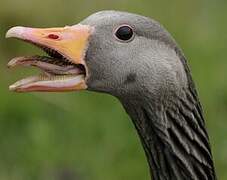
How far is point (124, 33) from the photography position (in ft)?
17.4

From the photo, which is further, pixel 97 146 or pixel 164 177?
pixel 97 146

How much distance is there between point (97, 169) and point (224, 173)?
1.03m

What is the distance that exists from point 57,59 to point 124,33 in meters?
0.42

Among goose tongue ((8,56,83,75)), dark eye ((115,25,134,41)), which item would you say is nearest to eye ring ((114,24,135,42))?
dark eye ((115,25,134,41))

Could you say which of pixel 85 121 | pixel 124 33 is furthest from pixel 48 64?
pixel 85 121

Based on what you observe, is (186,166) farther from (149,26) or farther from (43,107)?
(43,107)

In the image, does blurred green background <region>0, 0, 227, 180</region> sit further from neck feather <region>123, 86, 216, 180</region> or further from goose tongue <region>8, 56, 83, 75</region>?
goose tongue <region>8, 56, 83, 75</region>

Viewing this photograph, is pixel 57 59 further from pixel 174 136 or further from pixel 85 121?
pixel 85 121

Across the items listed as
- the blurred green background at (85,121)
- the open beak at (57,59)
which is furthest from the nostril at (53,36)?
the blurred green background at (85,121)

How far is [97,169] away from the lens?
7.66m

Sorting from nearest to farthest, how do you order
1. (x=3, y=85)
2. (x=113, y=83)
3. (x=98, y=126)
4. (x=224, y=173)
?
(x=113, y=83) → (x=224, y=173) → (x=98, y=126) → (x=3, y=85)

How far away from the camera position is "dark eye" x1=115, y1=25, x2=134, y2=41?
17.4ft

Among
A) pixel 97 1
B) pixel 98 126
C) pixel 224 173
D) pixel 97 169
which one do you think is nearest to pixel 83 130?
pixel 98 126

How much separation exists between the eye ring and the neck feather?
374 millimetres
